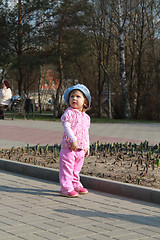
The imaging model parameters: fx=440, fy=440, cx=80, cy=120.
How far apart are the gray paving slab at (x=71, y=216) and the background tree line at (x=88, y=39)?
2045 cm

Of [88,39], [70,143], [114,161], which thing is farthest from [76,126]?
[88,39]

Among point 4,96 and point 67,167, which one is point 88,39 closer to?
point 4,96

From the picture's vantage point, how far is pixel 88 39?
2838 cm

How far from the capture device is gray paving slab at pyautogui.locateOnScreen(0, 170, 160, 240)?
4.08 metres

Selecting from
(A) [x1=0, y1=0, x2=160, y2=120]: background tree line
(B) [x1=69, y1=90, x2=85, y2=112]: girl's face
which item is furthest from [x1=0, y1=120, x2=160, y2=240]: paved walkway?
(A) [x1=0, y1=0, x2=160, y2=120]: background tree line

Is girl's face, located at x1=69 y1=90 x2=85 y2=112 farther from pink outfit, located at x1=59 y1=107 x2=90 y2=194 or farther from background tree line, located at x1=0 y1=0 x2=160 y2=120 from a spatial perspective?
background tree line, located at x1=0 y1=0 x2=160 y2=120

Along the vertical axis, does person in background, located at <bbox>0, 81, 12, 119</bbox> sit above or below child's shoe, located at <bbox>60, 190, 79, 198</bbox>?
above

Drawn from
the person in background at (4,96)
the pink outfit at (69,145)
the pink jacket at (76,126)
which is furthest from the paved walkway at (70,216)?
the person in background at (4,96)

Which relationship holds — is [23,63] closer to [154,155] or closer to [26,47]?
[26,47]

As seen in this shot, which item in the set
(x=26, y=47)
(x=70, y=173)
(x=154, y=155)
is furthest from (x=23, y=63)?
(x=70, y=173)

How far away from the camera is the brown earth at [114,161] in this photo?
6293 mm

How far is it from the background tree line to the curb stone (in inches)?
743

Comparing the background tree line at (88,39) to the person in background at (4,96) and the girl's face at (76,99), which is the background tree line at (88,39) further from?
the girl's face at (76,99)

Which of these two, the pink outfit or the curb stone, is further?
the pink outfit
